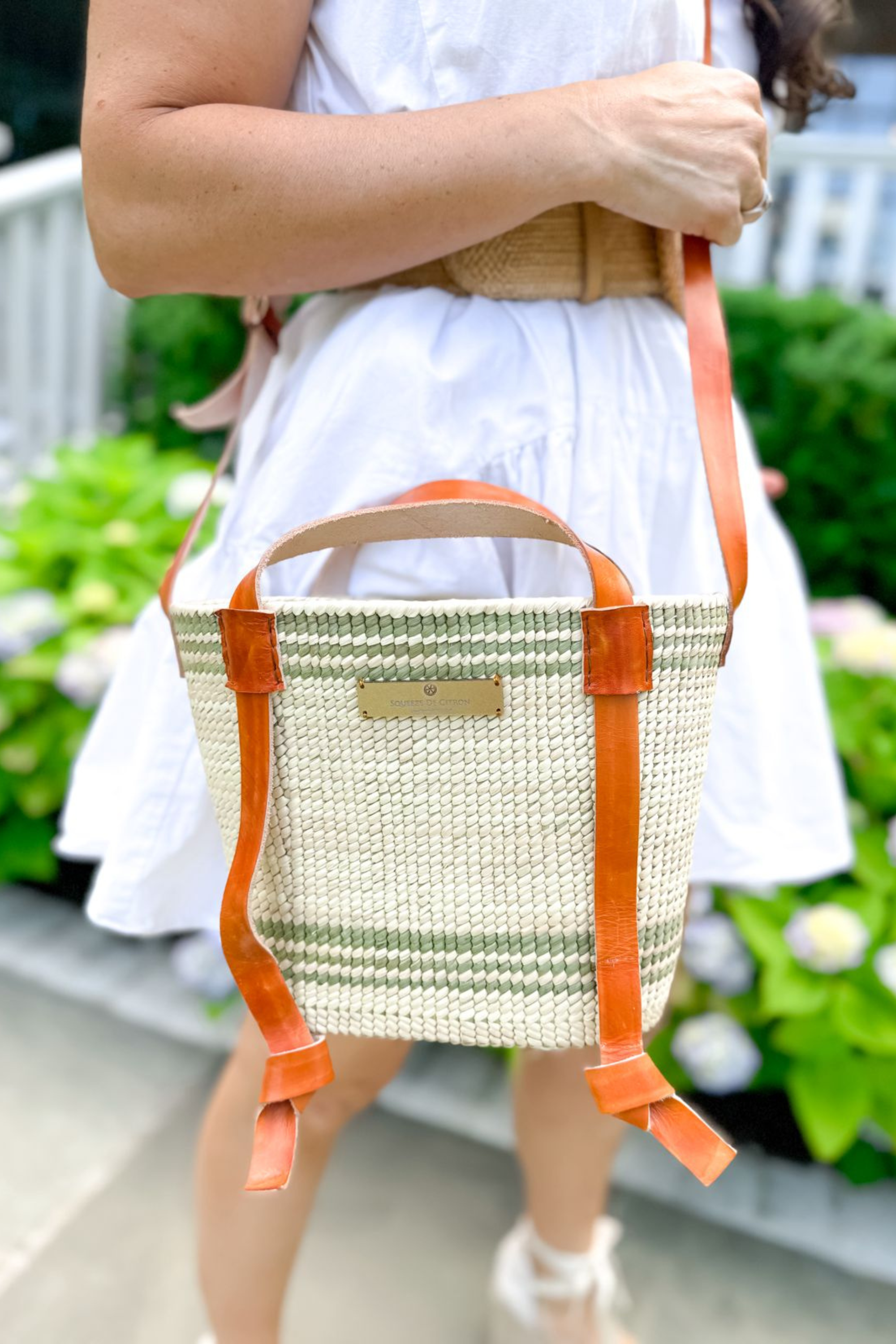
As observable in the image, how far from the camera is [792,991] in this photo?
62.4 inches

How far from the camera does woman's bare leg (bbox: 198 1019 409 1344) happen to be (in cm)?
99

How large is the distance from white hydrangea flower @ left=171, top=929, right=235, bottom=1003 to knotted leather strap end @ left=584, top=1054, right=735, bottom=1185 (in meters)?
1.22

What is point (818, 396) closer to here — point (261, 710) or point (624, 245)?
point (624, 245)

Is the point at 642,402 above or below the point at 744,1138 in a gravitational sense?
above

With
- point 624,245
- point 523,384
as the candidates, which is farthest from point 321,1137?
point 624,245

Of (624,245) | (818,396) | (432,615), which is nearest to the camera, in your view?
(432,615)

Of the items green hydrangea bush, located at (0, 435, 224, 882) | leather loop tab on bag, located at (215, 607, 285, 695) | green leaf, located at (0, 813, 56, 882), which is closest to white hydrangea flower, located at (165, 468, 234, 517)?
green hydrangea bush, located at (0, 435, 224, 882)

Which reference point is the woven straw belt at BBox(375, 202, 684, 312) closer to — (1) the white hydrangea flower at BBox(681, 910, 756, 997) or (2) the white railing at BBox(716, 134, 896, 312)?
(1) the white hydrangea flower at BBox(681, 910, 756, 997)

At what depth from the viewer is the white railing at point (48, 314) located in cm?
321

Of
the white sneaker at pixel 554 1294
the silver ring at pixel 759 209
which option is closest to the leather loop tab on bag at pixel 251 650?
the silver ring at pixel 759 209

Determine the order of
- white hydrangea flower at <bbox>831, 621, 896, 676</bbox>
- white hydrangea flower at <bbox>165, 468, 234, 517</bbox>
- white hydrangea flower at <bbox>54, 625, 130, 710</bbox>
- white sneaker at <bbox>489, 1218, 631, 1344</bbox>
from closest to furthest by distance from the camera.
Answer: white sneaker at <bbox>489, 1218, 631, 1344</bbox>, white hydrangea flower at <bbox>831, 621, 896, 676</bbox>, white hydrangea flower at <bbox>54, 625, 130, 710</bbox>, white hydrangea flower at <bbox>165, 468, 234, 517</bbox>

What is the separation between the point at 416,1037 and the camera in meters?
0.81

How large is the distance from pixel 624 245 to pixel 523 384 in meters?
0.16

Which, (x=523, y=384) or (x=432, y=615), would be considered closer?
(x=432, y=615)
